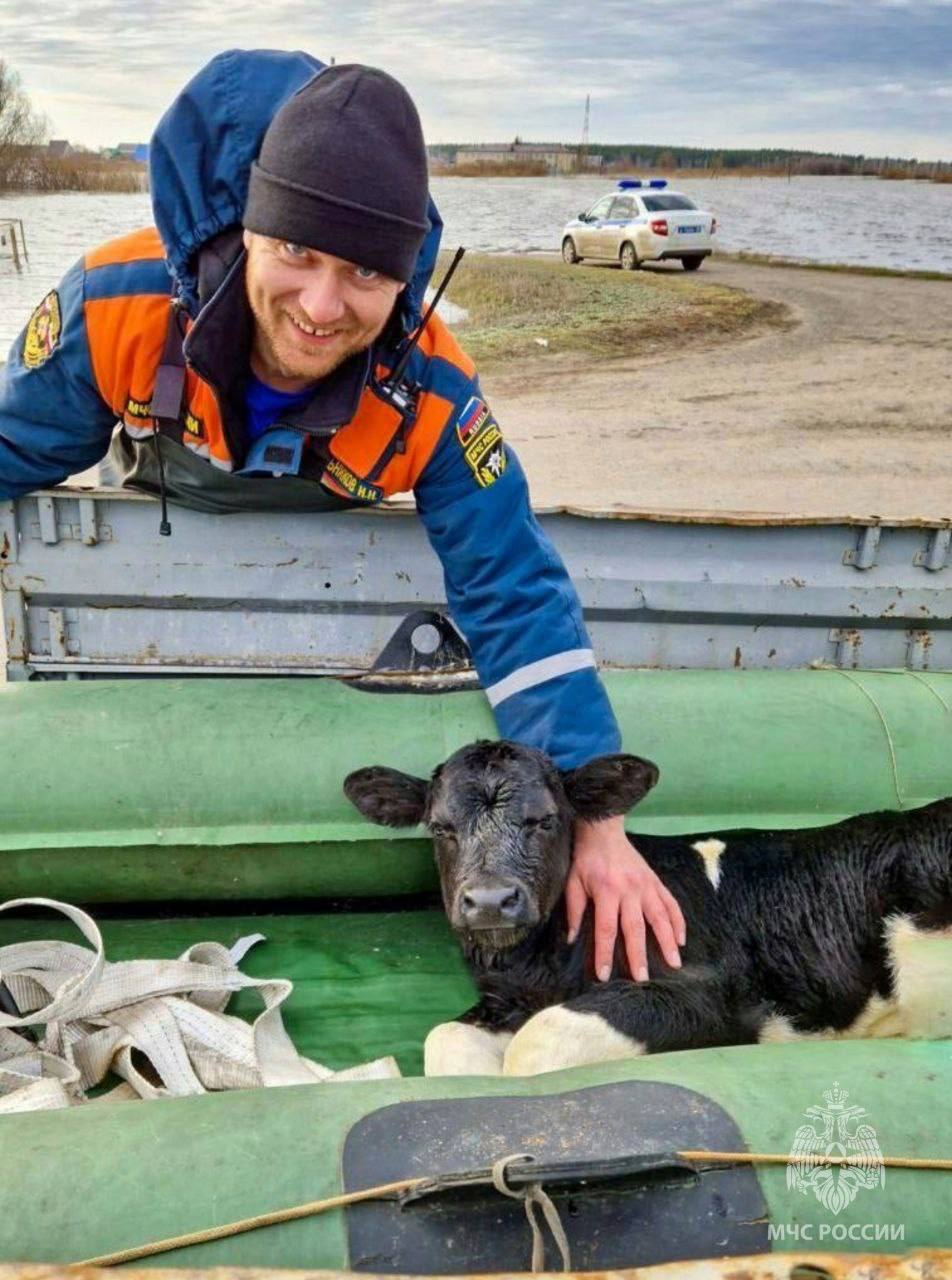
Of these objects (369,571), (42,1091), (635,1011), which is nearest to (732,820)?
(635,1011)

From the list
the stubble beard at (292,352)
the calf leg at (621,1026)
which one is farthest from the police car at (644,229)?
the calf leg at (621,1026)

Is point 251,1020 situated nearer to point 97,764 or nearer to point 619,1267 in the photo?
point 97,764

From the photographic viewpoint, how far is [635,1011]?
2988mm

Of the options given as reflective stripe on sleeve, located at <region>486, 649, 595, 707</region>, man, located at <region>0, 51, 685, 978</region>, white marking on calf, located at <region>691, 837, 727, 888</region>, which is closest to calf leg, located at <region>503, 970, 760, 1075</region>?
man, located at <region>0, 51, 685, 978</region>

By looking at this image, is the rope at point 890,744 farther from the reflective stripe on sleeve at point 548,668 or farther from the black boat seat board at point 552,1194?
the black boat seat board at point 552,1194

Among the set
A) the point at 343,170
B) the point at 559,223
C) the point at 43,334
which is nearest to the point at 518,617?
the point at 343,170

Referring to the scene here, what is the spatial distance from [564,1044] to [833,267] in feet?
83.4

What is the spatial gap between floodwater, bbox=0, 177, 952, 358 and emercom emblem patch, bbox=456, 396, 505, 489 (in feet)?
34.4

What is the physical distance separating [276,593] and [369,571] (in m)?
0.33

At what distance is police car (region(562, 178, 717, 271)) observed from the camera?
21891 millimetres

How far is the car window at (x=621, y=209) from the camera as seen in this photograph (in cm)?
2277

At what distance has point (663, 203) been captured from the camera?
73.8 ft

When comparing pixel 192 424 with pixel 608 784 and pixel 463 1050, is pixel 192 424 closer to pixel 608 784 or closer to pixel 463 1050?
pixel 608 784

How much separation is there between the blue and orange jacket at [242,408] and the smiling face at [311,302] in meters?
0.09
